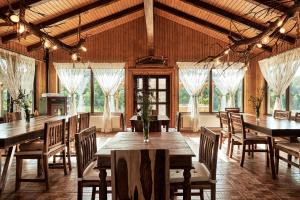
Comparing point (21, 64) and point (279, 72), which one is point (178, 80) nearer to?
point (279, 72)

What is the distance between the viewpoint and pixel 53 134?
4.28 meters

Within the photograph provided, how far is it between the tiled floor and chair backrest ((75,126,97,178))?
0.80 m

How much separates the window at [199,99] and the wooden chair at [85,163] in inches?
273

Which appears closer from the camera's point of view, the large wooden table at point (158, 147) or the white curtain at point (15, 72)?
the large wooden table at point (158, 147)

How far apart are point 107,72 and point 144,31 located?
179 cm

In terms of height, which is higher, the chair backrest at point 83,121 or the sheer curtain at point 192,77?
the sheer curtain at point 192,77

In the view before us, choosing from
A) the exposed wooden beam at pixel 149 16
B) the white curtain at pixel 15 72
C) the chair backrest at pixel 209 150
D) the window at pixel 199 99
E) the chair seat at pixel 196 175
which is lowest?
the chair seat at pixel 196 175

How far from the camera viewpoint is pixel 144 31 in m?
9.88

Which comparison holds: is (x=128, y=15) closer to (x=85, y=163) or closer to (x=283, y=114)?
(x=283, y=114)

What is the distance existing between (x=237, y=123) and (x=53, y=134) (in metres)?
3.17

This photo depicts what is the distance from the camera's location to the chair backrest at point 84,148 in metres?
2.77

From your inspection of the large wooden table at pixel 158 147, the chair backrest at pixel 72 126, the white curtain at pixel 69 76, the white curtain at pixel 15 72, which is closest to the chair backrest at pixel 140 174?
the large wooden table at pixel 158 147

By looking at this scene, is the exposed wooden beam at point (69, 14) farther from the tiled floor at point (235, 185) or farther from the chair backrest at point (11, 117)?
the tiled floor at point (235, 185)

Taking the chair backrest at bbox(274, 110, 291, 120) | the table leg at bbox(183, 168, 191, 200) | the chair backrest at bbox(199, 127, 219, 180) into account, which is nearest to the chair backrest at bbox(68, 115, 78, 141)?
the chair backrest at bbox(199, 127, 219, 180)
